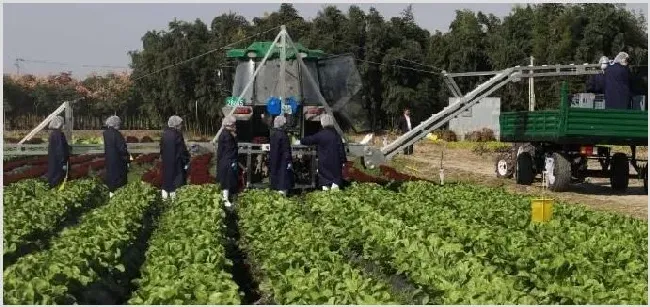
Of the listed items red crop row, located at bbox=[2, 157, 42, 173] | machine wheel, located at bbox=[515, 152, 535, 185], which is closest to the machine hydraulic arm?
machine wheel, located at bbox=[515, 152, 535, 185]

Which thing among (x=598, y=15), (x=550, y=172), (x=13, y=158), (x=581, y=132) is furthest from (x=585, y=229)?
(x=598, y=15)

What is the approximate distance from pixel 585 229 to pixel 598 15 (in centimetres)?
4011

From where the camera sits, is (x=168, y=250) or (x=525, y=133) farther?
(x=525, y=133)

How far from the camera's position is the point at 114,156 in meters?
15.2

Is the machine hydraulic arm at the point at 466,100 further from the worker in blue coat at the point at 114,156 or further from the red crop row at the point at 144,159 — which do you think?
the red crop row at the point at 144,159

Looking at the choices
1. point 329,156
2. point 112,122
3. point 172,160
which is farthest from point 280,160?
point 112,122

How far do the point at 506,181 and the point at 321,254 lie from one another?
47.0 feet

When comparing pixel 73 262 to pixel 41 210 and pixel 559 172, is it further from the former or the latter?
pixel 559 172

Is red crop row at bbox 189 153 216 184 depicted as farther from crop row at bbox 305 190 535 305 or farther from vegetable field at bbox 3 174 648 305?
crop row at bbox 305 190 535 305

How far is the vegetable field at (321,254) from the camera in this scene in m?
6.62

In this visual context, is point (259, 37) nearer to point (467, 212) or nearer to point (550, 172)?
point (550, 172)

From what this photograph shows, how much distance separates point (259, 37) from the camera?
1924 inches

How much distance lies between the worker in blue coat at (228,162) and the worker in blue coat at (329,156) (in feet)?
4.09

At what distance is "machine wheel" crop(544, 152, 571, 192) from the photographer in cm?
1781
